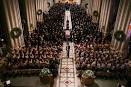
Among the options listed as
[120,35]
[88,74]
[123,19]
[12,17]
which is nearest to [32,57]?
[12,17]

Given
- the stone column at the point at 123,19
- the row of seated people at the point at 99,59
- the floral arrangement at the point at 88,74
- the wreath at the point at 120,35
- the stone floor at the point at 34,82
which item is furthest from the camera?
the wreath at the point at 120,35

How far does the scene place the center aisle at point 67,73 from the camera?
21641 millimetres

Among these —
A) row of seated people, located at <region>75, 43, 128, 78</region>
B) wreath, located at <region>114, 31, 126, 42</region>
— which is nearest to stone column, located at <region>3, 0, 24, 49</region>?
row of seated people, located at <region>75, 43, 128, 78</region>

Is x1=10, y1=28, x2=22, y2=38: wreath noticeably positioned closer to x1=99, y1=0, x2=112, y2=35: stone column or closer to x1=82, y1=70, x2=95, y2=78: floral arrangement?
x1=82, y1=70, x2=95, y2=78: floral arrangement

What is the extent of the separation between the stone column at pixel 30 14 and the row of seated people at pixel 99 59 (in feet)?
35.0

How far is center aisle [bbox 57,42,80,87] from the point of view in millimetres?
21641

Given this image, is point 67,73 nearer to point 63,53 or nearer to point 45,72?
point 45,72

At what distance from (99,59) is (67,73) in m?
4.32

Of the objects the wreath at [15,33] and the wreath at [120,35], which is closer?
the wreath at [15,33]

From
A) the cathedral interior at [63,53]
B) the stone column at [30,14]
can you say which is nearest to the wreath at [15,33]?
the cathedral interior at [63,53]

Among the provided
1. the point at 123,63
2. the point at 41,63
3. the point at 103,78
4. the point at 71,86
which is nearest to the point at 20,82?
the point at 41,63

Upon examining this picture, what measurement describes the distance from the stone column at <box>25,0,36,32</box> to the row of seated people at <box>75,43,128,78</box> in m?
10.7

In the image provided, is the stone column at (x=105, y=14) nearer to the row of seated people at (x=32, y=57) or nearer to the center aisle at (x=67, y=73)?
the center aisle at (x=67, y=73)

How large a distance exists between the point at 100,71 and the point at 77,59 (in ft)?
12.2
